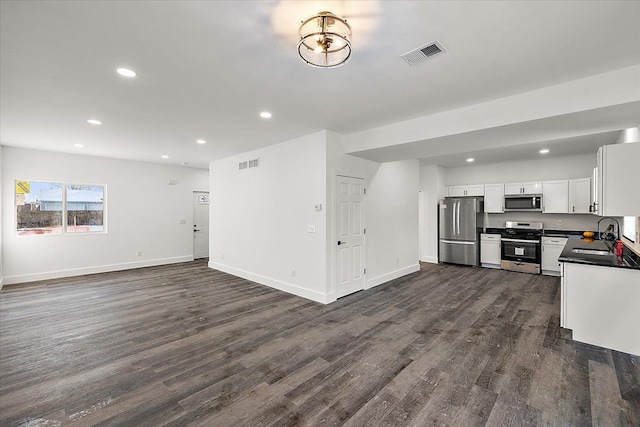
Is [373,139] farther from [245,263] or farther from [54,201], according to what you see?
[54,201]

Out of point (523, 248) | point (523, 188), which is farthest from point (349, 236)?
point (523, 188)

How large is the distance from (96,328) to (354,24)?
→ 453cm

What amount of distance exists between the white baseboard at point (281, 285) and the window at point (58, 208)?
3.27 metres

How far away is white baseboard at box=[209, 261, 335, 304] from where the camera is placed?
4.69 metres

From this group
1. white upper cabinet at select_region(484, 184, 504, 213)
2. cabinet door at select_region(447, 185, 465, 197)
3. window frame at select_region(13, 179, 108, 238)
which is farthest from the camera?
cabinet door at select_region(447, 185, 465, 197)

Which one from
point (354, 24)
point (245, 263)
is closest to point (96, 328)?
point (245, 263)

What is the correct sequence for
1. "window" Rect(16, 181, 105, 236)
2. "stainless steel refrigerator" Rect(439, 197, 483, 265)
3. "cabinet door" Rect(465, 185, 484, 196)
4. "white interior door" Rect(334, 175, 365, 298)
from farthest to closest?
"cabinet door" Rect(465, 185, 484, 196)
"stainless steel refrigerator" Rect(439, 197, 483, 265)
"window" Rect(16, 181, 105, 236)
"white interior door" Rect(334, 175, 365, 298)

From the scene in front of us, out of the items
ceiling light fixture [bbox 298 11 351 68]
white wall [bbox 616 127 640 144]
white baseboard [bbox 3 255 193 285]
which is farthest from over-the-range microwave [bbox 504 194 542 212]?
white baseboard [bbox 3 255 193 285]

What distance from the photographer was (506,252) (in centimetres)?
689

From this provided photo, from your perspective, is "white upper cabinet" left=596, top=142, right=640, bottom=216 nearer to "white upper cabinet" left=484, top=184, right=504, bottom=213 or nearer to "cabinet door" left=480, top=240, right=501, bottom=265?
"cabinet door" left=480, top=240, right=501, bottom=265

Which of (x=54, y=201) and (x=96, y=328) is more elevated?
(x=54, y=201)

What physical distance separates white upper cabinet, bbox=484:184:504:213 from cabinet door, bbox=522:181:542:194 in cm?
48

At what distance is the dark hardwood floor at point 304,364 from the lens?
2.13 m

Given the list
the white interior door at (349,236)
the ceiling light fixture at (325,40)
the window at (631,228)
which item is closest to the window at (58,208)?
the white interior door at (349,236)
